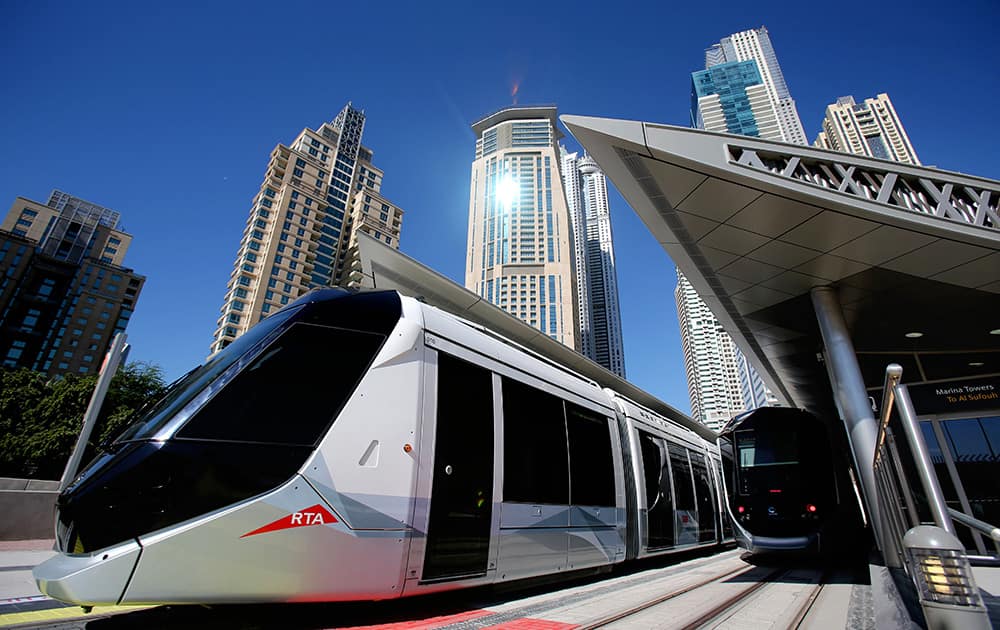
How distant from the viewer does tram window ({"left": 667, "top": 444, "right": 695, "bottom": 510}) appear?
28.1 feet

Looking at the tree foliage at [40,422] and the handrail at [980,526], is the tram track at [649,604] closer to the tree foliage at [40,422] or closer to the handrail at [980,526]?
the handrail at [980,526]

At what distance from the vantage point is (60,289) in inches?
3115

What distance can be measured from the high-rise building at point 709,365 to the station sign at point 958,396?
146329 mm

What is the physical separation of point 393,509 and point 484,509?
1.05 meters

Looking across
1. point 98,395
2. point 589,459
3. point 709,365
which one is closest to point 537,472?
point 589,459

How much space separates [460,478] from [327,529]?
125 cm

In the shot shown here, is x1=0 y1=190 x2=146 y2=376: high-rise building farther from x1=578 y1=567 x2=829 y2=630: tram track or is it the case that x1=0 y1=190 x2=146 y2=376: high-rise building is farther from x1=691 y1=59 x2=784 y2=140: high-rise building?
x1=691 y1=59 x2=784 y2=140: high-rise building

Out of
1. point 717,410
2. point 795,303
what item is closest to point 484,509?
point 795,303

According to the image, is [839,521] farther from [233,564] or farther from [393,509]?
[233,564]

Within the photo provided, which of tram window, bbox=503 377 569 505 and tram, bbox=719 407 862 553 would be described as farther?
tram, bbox=719 407 862 553

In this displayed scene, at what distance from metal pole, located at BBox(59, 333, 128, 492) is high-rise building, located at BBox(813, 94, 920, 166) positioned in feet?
438

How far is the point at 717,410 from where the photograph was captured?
149 metres

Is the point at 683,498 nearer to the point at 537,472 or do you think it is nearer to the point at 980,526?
the point at 537,472

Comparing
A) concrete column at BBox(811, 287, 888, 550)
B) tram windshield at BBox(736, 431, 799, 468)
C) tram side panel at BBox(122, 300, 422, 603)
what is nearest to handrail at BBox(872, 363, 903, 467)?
tram side panel at BBox(122, 300, 422, 603)
